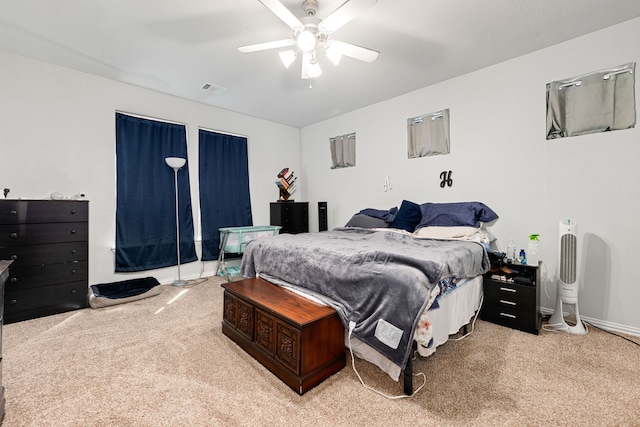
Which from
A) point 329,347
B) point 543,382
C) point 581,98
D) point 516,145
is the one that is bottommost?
point 543,382

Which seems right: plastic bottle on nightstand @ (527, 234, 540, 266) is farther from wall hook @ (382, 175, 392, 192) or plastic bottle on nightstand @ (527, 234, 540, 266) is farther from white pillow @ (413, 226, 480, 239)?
wall hook @ (382, 175, 392, 192)

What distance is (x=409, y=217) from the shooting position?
137 inches

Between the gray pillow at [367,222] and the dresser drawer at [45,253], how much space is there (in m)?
3.20

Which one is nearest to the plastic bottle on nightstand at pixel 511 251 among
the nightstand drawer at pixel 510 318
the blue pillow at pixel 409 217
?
the nightstand drawer at pixel 510 318

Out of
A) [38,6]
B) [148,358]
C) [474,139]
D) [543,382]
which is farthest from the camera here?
[474,139]

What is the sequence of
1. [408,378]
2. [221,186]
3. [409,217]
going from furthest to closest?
[221,186] < [409,217] < [408,378]

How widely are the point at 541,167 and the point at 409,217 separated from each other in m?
1.42

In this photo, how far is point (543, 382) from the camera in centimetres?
173

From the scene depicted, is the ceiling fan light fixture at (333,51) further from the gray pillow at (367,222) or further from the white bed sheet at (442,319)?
the gray pillow at (367,222)

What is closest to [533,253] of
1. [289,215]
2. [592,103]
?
[592,103]

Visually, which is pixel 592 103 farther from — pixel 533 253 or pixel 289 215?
pixel 289 215

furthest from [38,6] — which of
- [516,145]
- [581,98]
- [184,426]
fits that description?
[581,98]

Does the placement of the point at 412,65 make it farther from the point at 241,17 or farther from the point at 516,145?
the point at 241,17

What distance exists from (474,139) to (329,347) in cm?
291
